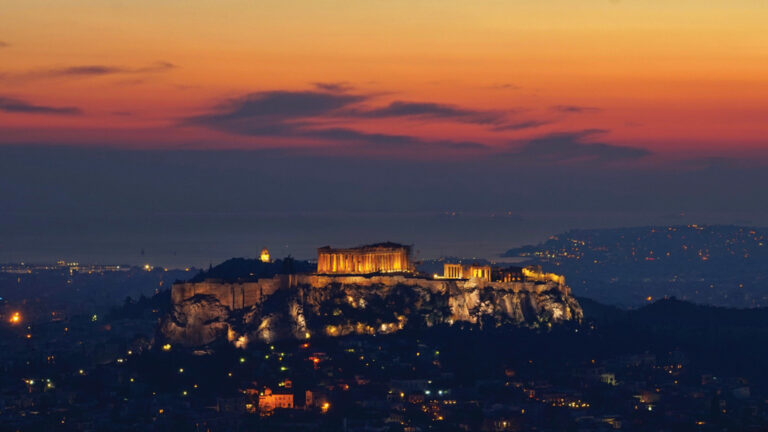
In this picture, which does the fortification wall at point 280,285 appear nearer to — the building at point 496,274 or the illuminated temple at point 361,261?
the illuminated temple at point 361,261

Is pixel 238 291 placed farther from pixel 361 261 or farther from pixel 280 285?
pixel 361 261

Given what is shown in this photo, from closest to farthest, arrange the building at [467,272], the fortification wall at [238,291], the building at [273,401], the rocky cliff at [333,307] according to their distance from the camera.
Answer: the building at [273,401], the rocky cliff at [333,307], the fortification wall at [238,291], the building at [467,272]

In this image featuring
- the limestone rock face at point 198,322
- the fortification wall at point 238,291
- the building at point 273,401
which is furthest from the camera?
the fortification wall at point 238,291

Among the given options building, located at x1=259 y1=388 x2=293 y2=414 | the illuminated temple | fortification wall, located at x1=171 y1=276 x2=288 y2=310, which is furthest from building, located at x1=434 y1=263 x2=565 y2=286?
building, located at x1=259 y1=388 x2=293 y2=414

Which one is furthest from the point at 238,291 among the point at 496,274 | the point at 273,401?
the point at 273,401

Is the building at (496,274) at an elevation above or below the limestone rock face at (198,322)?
above

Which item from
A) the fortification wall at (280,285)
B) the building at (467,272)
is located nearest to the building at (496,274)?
the building at (467,272)

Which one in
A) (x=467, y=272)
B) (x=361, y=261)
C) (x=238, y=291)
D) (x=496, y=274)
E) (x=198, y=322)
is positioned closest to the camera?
(x=198, y=322)
